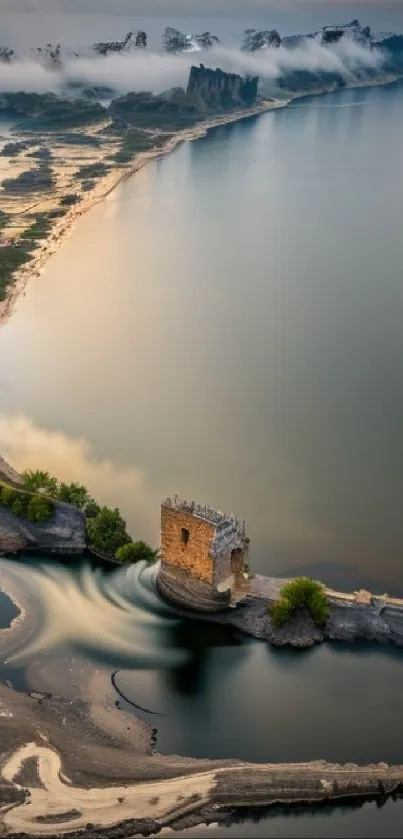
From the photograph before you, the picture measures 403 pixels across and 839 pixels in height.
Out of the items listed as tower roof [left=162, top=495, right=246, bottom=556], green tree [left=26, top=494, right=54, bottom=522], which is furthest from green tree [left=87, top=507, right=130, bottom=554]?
tower roof [left=162, top=495, right=246, bottom=556]

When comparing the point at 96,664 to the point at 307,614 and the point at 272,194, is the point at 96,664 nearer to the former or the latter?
the point at 307,614

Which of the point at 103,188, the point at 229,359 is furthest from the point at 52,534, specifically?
the point at 103,188

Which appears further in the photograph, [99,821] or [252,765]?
[252,765]

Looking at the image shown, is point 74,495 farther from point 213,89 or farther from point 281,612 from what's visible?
point 213,89

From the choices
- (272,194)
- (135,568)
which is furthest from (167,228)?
(135,568)

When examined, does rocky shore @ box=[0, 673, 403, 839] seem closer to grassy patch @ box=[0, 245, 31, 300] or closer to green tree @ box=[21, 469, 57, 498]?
green tree @ box=[21, 469, 57, 498]

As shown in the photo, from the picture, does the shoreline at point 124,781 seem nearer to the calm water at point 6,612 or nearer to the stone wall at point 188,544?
the calm water at point 6,612

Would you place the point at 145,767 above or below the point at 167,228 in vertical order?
below
